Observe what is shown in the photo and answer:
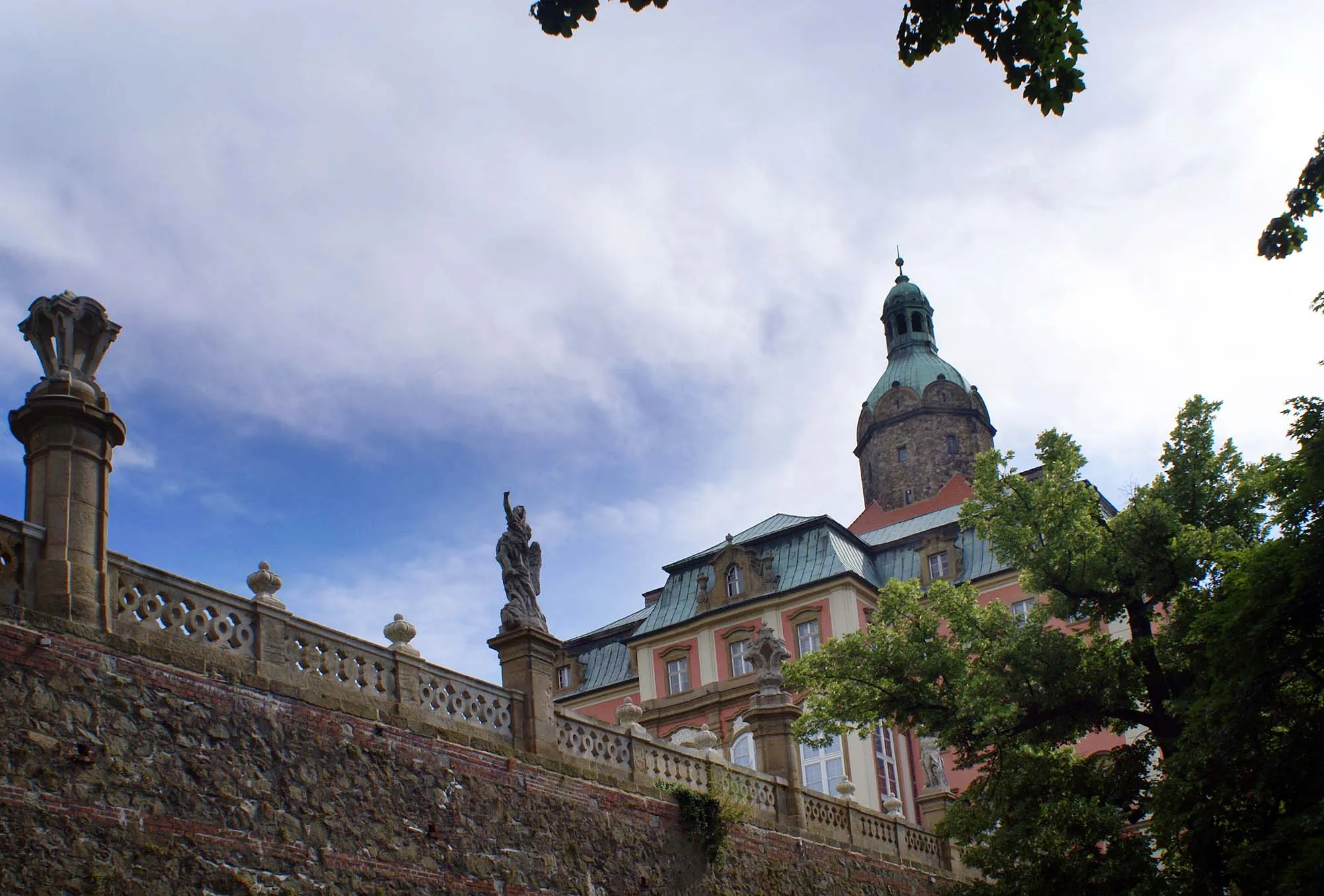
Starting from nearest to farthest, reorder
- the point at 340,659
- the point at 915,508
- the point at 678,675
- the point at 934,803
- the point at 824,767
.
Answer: the point at 340,659
the point at 934,803
the point at 824,767
the point at 678,675
the point at 915,508

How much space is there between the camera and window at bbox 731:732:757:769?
3769cm

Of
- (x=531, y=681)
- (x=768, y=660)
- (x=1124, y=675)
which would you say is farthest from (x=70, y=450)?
(x=1124, y=675)

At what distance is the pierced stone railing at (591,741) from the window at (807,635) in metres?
23.0

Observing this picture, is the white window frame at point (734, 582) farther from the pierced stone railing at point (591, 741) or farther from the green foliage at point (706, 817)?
the pierced stone railing at point (591, 741)

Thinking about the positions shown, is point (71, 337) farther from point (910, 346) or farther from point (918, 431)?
point (910, 346)

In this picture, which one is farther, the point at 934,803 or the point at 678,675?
the point at 678,675

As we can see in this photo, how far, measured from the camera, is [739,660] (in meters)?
40.8

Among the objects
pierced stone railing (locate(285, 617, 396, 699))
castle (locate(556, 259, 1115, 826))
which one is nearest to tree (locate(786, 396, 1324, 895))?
pierced stone railing (locate(285, 617, 396, 699))

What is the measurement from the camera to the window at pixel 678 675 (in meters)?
41.5

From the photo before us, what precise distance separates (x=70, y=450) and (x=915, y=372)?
47.5 m

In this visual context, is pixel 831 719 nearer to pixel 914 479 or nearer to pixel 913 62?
pixel 913 62

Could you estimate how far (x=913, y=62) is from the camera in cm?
711

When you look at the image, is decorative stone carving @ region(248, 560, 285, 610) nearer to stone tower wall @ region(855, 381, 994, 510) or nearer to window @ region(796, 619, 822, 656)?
window @ region(796, 619, 822, 656)

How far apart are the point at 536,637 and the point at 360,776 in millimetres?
3438
